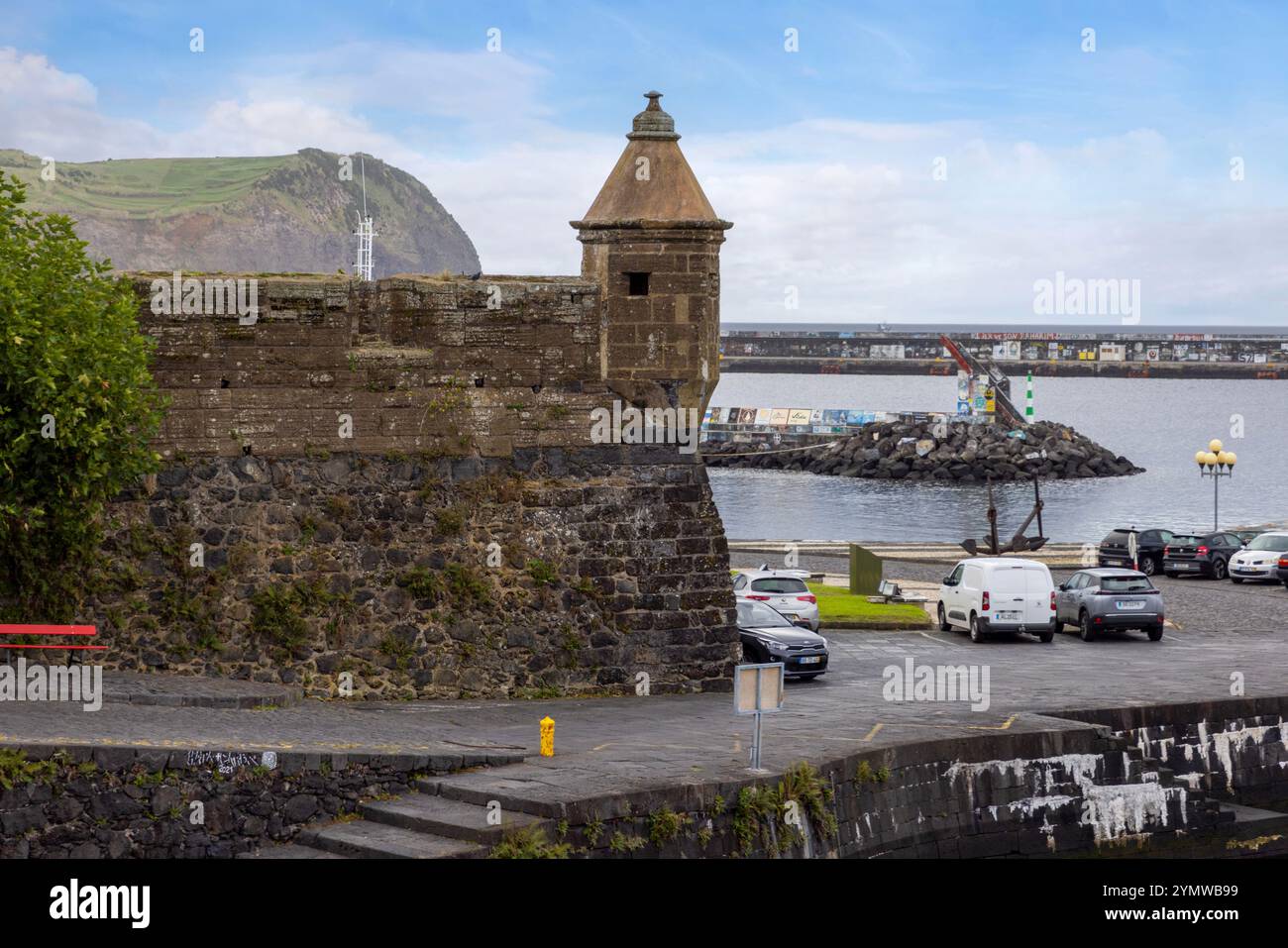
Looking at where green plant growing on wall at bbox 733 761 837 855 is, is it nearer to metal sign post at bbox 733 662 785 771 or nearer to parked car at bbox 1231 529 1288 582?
metal sign post at bbox 733 662 785 771

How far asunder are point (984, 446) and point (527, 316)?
86.7 m

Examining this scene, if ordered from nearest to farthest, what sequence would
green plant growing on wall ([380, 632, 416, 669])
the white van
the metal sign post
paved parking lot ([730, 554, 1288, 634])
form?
1. the metal sign post
2. green plant growing on wall ([380, 632, 416, 669])
3. the white van
4. paved parking lot ([730, 554, 1288, 634])

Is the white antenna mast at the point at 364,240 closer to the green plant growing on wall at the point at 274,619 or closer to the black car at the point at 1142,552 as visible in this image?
the green plant growing on wall at the point at 274,619

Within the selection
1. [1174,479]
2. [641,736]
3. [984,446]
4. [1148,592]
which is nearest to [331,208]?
[984,446]

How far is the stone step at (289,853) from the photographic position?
45.5 ft

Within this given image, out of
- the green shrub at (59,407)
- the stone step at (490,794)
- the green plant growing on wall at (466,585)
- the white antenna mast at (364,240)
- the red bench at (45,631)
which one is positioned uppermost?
the white antenna mast at (364,240)

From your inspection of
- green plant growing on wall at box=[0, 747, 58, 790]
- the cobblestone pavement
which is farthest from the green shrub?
green plant growing on wall at box=[0, 747, 58, 790]

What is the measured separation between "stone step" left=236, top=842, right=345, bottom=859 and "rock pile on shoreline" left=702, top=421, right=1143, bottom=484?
89295mm

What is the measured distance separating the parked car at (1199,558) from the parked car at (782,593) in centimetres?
1615

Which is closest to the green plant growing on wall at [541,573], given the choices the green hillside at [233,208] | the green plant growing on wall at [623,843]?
the green plant growing on wall at [623,843]

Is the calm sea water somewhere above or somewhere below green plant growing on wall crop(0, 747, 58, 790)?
above

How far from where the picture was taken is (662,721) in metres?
18.4

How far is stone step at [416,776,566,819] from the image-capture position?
13703 millimetres
